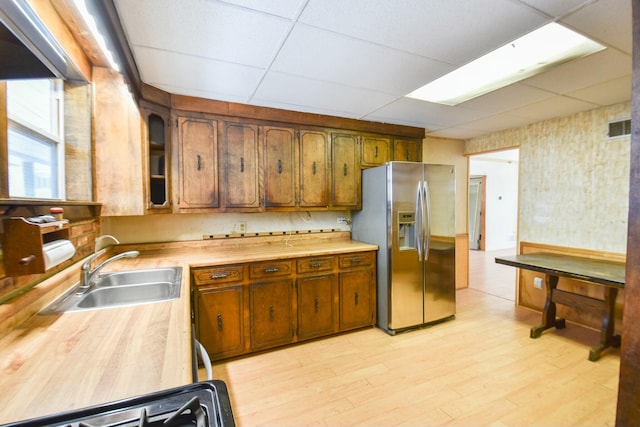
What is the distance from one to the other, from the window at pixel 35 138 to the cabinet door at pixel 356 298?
2.37m

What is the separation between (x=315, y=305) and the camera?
8.97 feet

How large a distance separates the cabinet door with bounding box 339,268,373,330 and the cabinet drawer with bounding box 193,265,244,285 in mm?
1023

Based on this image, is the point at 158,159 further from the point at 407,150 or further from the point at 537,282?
the point at 537,282

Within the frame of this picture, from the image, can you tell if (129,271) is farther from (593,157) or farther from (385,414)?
(593,157)

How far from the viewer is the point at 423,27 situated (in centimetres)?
154

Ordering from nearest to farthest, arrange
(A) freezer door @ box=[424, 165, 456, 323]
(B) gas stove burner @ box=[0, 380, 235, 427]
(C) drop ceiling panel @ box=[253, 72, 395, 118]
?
(B) gas stove burner @ box=[0, 380, 235, 427] → (C) drop ceiling panel @ box=[253, 72, 395, 118] → (A) freezer door @ box=[424, 165, 456, 323]

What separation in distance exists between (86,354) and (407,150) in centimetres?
352

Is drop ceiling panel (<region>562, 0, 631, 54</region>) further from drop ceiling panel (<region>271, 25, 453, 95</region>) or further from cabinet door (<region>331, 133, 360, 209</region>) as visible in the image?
cabinet door (<region>331, 133, 360, 209</region>)

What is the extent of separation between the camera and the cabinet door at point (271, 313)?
2.50 metres

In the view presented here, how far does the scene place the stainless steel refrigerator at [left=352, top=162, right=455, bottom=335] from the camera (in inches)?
113

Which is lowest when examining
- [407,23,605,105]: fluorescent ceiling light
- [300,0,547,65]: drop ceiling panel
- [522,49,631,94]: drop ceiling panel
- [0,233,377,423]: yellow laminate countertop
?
[0,233,377,423]: yellow laminate countertop

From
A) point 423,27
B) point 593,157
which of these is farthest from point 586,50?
point 593,157

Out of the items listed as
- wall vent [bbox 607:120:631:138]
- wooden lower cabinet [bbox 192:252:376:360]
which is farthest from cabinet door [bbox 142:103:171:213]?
wall vent [bbox 607:120:631:138]

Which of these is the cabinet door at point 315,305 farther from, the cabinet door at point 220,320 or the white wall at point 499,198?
the white wall at point 499,198
